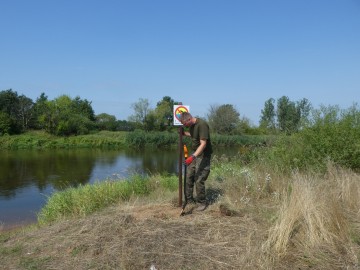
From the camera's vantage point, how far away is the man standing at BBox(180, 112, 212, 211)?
625 cm

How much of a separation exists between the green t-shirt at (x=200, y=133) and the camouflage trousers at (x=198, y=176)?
0.19m

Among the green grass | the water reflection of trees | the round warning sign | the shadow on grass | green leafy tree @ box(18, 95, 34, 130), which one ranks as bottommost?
the water reflection of trees

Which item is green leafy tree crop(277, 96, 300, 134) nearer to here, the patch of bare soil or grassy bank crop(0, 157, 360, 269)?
grassy bank crop(0, 157, 360, 269)

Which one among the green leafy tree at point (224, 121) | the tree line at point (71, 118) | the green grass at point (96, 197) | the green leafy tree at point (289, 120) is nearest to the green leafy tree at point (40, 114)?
the tree line at point (71, 118)

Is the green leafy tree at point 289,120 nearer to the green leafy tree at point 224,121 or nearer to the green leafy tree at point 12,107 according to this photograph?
the green leafy tree at point 224,121

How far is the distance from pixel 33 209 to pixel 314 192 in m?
12.4

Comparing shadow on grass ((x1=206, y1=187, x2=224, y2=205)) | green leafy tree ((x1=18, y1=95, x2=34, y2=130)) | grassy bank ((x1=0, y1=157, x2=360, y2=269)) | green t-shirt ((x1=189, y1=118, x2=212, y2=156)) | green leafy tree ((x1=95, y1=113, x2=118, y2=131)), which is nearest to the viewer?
grassy bank ((x1=0, y1=157, x2=360, y2=269))

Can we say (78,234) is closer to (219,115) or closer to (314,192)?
(314,192)

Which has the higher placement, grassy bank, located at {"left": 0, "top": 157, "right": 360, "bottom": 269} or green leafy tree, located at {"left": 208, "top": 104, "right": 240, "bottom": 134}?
green leafy tree, located at {"left": 208, "top": 104, "right": 240, "bottom": 134}

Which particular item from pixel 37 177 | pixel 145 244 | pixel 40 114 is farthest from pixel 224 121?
pixel 145 244

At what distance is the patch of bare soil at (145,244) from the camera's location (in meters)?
4.32

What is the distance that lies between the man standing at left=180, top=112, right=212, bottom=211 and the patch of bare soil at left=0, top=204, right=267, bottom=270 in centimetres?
45

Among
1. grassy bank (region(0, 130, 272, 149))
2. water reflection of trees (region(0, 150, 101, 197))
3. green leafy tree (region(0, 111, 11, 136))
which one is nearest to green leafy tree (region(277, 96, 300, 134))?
water reflection of trees (region(0, 150, 101, 197))

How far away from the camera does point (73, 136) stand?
2277 inches
